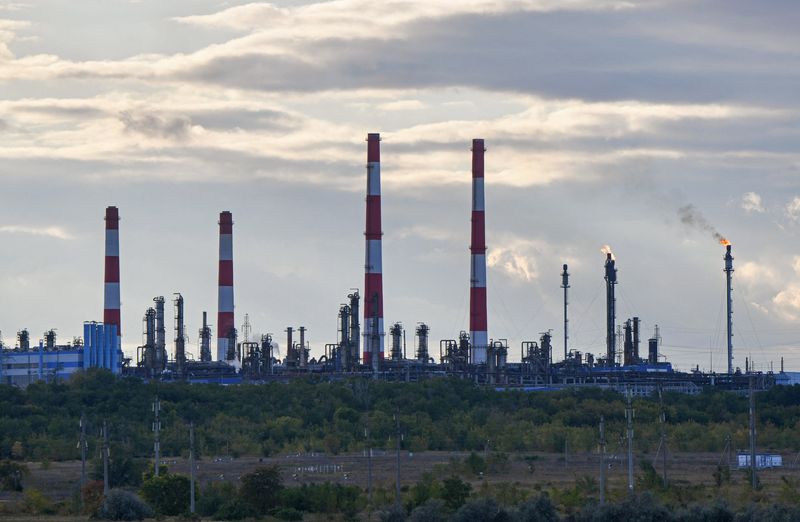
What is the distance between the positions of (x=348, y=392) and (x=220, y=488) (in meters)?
42.2

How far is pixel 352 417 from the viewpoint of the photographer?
309ft

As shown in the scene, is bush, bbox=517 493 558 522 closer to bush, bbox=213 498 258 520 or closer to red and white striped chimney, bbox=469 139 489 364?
bush, bbox=213 498 258 520

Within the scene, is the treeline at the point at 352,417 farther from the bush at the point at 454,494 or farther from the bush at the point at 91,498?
the bush at the point at 454,494

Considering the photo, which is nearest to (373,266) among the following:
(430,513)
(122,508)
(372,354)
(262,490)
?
(372,354)

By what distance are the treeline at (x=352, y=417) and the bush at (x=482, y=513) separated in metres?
31.2

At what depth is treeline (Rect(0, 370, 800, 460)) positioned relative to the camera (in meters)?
85.6

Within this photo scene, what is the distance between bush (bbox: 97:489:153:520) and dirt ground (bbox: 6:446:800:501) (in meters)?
9.73

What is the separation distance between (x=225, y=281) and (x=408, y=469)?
47976mm

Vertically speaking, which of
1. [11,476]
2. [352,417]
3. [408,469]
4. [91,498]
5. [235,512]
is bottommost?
[408,469]

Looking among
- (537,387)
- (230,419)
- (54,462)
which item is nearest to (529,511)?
(54,462)

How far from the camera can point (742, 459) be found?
76875mm

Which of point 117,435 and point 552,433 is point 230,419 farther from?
point 552,433

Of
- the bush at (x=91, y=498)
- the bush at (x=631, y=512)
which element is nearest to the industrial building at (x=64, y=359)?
the bush at (x=91, y=498)

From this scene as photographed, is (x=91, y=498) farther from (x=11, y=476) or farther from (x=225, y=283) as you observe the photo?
(x=225, y=283)
